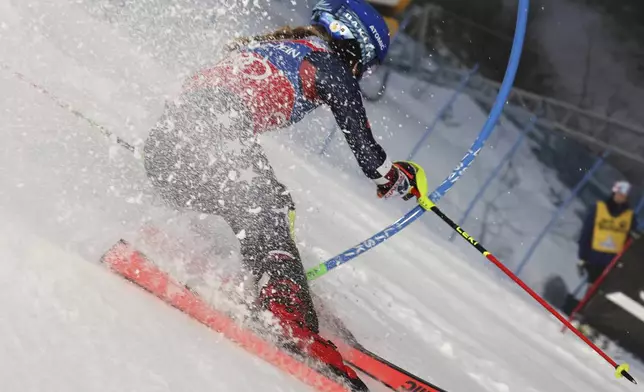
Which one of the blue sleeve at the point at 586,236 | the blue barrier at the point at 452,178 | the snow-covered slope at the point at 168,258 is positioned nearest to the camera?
the snow-covered slope at the point at 168,258

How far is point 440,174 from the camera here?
5434 millimetres

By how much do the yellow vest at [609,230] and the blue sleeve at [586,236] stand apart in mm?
33

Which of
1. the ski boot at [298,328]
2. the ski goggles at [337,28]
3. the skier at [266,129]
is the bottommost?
the ski boot at [298,328]

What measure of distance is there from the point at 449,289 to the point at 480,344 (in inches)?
27.4

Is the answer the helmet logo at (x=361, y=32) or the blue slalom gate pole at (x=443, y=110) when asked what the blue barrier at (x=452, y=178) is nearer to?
the helmet logo at (x=361, y=32)

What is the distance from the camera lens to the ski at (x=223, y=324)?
202 cm

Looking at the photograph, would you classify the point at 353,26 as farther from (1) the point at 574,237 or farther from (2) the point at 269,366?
(1) the point at 574,237

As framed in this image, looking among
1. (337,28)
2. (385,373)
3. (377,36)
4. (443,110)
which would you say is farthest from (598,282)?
(337,28)

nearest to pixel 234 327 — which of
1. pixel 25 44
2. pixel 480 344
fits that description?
pixel 480 344

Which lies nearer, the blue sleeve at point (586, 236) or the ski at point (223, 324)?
the ski at point (223, 324)

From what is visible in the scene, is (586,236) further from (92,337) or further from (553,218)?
(92,337)

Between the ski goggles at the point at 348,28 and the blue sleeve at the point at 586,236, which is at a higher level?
the blue sleeve at the point at 586,236

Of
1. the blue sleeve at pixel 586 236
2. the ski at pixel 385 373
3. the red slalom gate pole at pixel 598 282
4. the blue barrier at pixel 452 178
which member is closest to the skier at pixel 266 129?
the ski at pixel 385 373

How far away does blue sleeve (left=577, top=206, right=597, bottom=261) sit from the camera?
Answer: 5004 millimetres
